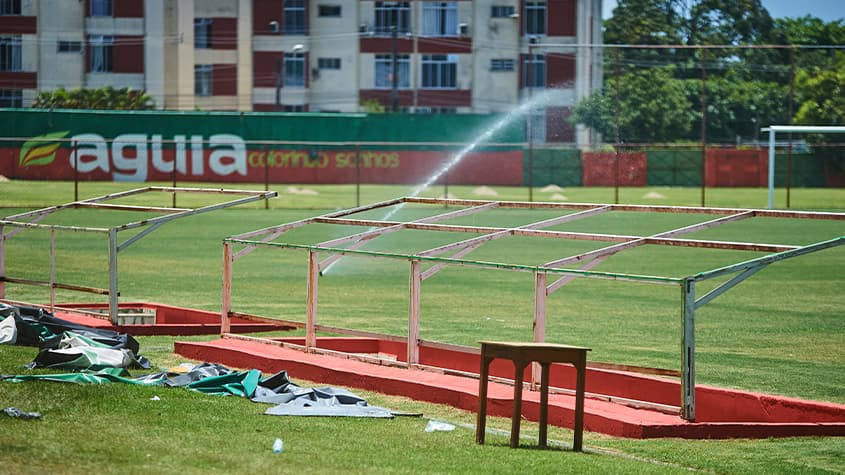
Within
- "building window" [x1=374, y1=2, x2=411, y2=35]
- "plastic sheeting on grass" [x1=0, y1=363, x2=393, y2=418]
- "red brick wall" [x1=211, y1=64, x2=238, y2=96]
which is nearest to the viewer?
"plastic sheeting on grass" [x1=0, y1=363, x2=393, y2=418]

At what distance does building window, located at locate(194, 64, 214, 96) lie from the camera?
74.9 metres

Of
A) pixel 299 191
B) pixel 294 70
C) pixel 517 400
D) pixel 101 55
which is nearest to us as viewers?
pixel 517 400

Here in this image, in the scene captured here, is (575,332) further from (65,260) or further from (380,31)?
(380,31)

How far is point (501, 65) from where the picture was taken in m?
77.1

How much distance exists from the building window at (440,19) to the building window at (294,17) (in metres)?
6.88

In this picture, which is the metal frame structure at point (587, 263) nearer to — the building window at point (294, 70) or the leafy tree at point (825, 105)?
the leafy tree at point (825, 105)

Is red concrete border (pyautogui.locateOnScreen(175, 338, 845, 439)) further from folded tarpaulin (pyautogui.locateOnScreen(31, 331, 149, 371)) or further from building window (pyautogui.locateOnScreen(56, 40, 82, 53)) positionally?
building window (pyautogui.locateOnScreen(56, 40, 82, 53))

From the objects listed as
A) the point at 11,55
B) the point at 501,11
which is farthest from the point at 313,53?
the point at 11,55

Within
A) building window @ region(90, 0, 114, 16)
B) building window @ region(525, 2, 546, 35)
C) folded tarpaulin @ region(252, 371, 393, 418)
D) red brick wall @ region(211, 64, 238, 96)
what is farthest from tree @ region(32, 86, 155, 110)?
folded tarpaulin @ region(252, 371, 393, 418)

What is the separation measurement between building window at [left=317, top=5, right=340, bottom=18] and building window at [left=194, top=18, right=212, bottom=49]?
631cm

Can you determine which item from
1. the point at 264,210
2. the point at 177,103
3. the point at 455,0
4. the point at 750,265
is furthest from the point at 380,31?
the point at 750,265

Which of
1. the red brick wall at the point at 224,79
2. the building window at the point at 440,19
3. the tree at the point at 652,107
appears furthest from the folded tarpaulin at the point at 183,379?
the building window at the point at 440,19

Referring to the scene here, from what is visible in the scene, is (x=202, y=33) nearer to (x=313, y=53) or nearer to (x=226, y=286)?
(x=313, y=53)

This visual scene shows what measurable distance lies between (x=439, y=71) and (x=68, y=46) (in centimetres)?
2035
